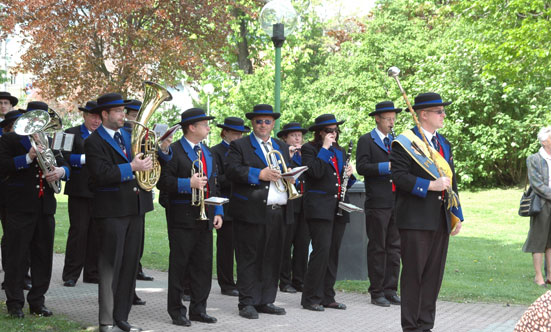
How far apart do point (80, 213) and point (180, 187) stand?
2596mm

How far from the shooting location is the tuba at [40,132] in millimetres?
7656

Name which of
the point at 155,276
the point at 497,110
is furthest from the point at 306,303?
the point at 497,110

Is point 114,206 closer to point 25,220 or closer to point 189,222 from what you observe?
point 189,222

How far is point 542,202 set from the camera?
11.2m

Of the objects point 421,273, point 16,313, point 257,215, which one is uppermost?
point 257,215

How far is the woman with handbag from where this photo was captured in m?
11.0

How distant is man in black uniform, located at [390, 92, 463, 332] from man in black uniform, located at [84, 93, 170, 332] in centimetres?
243

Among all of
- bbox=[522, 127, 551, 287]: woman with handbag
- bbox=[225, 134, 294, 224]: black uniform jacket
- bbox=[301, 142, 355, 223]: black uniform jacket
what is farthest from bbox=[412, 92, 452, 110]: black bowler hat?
bbox=[522, 127, 551, 287]: woman with handbag

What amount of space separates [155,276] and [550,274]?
581 centimetres

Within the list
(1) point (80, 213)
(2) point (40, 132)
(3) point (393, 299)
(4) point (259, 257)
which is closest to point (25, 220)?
(2) point (40, 132)

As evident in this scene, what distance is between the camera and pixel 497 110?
28.8 metres

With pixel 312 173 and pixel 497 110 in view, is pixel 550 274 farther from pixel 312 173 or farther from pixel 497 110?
pixel 497 110

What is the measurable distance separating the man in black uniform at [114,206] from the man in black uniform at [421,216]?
243cm

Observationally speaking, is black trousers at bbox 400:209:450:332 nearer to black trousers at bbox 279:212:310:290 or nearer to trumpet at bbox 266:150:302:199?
trumpet at bbox 266:150:302:199
